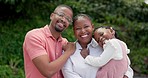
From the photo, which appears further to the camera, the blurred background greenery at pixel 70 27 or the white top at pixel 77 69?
the blurred background greenery at pixel 70 27

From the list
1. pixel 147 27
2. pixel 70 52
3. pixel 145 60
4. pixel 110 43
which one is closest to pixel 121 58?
pixel 110 43

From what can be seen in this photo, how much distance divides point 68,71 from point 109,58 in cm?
36

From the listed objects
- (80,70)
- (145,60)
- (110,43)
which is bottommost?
(145,60)

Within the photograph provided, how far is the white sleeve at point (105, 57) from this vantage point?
9.56 ft

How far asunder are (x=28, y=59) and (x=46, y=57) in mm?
218

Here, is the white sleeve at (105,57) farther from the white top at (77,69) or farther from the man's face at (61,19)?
the man's face at (61,19)

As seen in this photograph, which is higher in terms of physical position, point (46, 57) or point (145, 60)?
point (46, 57)

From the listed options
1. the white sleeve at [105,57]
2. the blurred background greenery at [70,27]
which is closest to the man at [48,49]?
the white sleeve at [105,57]

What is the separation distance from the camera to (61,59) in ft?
9.69

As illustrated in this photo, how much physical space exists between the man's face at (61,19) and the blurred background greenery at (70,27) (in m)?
3.07

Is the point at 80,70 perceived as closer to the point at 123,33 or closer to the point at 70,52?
the point at 70,52

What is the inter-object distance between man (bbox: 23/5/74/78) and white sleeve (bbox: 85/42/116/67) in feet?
0.74

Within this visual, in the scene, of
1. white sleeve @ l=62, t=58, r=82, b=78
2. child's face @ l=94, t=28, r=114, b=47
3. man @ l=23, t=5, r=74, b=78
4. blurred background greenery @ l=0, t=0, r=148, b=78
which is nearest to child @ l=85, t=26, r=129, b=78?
child's face @ l=94, t=28, r=114, b=47

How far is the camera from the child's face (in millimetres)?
3062
